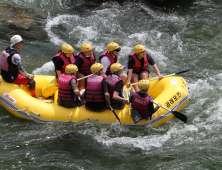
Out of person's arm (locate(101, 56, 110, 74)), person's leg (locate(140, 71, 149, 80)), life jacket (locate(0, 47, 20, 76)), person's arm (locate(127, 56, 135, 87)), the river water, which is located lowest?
the river water

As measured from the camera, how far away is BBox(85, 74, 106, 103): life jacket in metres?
5.30

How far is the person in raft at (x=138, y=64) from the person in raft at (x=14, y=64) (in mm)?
2222

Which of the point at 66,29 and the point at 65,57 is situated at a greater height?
the point at 65,57

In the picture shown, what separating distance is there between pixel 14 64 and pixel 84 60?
4.86ft

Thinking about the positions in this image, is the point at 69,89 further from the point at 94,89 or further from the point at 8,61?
the point at 8,61

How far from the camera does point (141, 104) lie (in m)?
5.29

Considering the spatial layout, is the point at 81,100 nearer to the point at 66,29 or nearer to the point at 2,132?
the point at 2,132

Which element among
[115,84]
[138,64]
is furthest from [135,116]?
[138,64]

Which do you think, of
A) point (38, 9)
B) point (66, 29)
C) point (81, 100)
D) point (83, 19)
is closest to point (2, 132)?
point (81, 100)

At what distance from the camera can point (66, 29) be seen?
1055cm

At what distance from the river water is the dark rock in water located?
4cm

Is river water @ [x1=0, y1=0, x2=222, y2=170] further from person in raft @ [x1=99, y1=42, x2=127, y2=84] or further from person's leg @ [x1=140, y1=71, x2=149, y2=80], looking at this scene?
person in raft @ [x1=99, y1=42, x2=127, y2=84]

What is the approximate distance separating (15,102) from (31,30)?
17.6 feet

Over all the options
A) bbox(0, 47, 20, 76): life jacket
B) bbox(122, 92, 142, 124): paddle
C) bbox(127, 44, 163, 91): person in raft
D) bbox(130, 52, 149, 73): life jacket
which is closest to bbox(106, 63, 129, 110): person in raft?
bbox(122, 92, 142, 124): paddle
